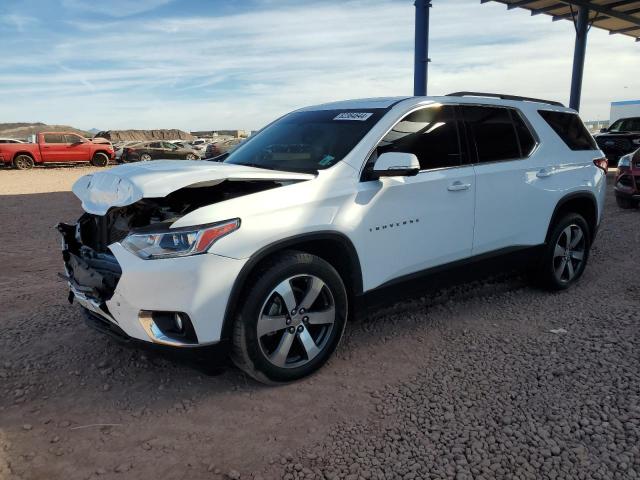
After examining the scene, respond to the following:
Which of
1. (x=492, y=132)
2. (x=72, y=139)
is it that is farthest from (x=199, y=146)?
(x=492, y=132)

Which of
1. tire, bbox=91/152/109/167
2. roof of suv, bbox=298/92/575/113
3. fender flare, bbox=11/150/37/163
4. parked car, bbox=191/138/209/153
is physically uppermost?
roof of suv, bbox=298/92/575/113

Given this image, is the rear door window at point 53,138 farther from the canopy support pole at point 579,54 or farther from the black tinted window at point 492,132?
the black tinted window at point 492,132

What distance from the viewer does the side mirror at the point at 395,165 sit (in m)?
3.10

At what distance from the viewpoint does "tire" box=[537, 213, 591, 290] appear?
450cm

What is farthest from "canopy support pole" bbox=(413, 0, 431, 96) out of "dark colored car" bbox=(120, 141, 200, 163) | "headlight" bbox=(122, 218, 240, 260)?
"dark colored car" bbox=(120, 141, 200, 163)

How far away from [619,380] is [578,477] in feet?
3.54

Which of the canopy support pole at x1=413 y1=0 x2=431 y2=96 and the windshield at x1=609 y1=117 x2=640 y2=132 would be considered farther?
the windshield at x1=609 y1=117 x2=640 y2=132

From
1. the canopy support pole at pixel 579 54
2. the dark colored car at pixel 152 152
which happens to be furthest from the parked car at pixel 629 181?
the dark colored car at pixel 152 152

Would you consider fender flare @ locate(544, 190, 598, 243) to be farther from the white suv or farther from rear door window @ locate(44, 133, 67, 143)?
rear door window @ locate(44, 133, 67, 143)

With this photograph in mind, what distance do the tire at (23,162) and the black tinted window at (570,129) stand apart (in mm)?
23701

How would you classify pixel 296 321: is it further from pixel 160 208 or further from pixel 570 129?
pixel 570 129

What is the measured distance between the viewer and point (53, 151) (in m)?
23.1

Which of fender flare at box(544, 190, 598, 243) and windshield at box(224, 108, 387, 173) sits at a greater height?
windshield at box(224, 108, 387, 173)

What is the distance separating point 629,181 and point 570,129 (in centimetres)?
496
